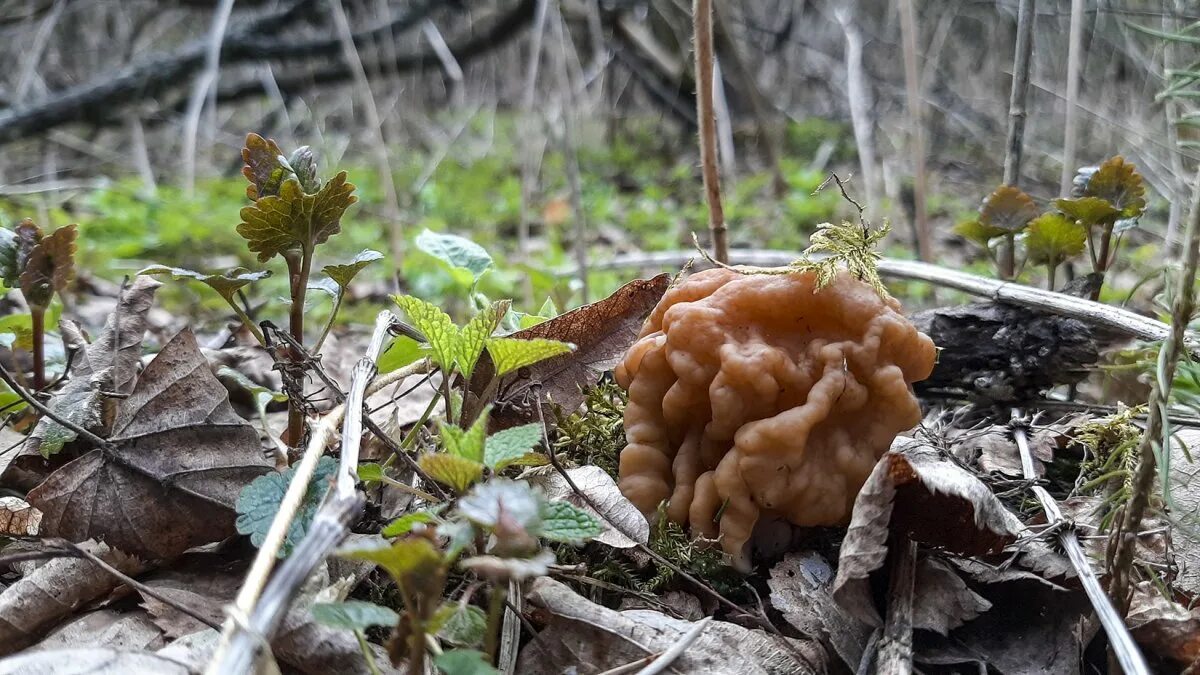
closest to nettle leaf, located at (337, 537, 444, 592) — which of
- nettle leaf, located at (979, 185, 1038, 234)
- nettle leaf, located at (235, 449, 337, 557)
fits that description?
nettle leaf, located at (235, 449, 337, 557)

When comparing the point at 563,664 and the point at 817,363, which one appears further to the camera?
the point at 817,363

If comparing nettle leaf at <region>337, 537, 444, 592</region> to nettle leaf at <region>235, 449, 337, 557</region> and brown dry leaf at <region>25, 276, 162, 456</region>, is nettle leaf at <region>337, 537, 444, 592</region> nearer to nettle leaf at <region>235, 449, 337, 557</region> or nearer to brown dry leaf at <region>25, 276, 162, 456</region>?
nettle leaf at <region>235, 449, 337, 557</region>

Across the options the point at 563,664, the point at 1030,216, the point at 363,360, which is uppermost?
the point at 363,360

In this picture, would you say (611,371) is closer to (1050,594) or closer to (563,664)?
(563,664)

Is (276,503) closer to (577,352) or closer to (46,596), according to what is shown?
(46,596)

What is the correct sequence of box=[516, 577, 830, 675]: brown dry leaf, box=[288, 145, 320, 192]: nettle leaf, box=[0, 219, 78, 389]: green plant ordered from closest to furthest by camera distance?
box=[516, 577, 830, 675]: brown dry leaf < box=[288, 145, 320, 192]: nettle leaf < box=[0, 219, 78, 389]: green plant

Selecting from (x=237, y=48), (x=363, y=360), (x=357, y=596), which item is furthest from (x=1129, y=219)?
(x=237, y=48)
